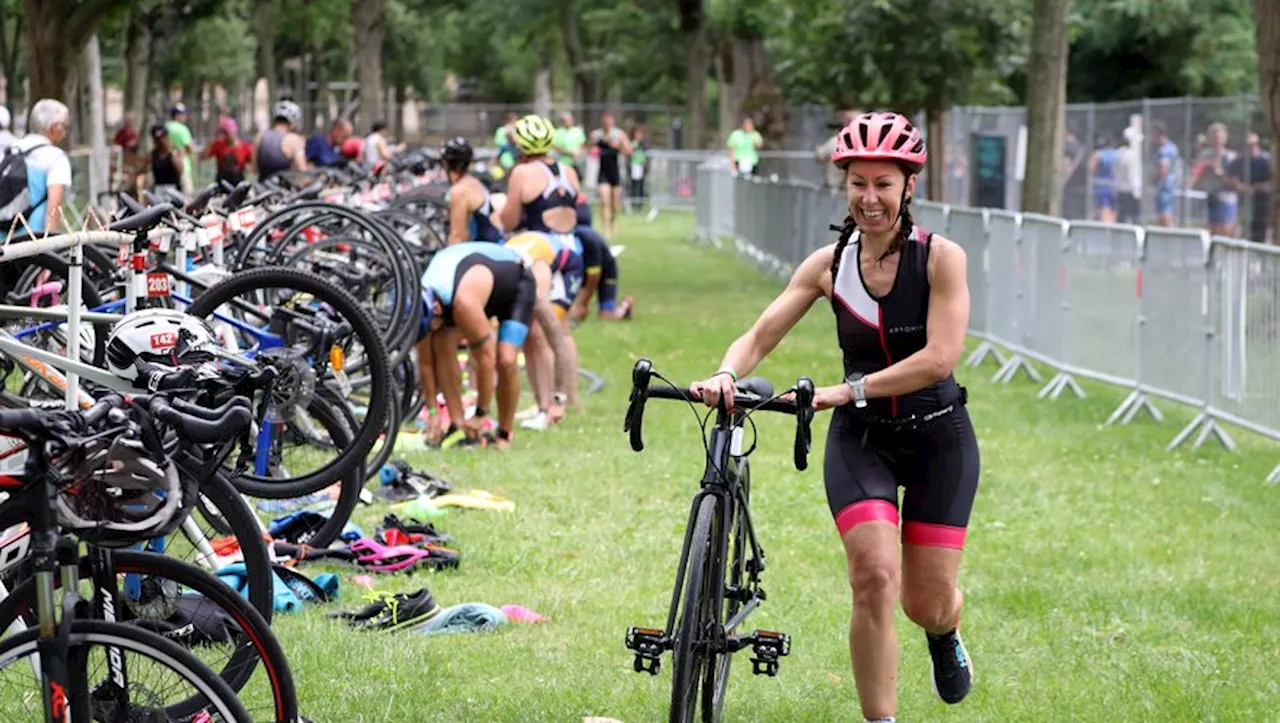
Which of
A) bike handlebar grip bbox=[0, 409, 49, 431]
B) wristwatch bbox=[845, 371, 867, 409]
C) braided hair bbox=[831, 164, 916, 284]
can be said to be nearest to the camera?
bike handlebar grip bbox=[0, 409, 49, 431]

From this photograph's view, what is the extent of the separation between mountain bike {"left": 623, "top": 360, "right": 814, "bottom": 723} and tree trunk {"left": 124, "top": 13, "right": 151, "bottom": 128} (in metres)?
41.9

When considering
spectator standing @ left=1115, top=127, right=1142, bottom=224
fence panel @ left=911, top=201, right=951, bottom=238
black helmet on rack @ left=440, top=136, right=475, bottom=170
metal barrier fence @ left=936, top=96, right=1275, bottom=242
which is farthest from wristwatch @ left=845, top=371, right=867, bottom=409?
spectator standing @ left=1115, top=127, right=1142, bottom=224

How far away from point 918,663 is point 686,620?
7.66 feet

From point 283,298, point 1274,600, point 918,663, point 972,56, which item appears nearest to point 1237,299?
point 1274,600

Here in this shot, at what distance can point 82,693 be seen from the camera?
4.77 m

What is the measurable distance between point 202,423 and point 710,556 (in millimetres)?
1555

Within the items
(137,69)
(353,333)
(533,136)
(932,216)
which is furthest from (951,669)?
(137,69)

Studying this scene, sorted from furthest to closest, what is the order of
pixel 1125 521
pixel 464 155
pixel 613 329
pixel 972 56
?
1. pixel 972 56
2. pixel 613 329
3. pixel 464 155
4. pixel 1125 521

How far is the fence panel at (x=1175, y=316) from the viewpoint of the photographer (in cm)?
1358

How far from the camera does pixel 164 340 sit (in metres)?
7.19

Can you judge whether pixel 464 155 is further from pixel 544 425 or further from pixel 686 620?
pixel 686 620

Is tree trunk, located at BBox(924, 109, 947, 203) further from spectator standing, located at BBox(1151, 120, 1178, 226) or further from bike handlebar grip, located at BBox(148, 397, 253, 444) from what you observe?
bike handlebar grip, located at BBox(148, 397, 253, 444)

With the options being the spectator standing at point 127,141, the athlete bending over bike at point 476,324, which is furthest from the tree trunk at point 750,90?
the athlete bending over bike at point 476,324

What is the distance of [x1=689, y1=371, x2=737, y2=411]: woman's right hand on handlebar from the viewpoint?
5992 mm
